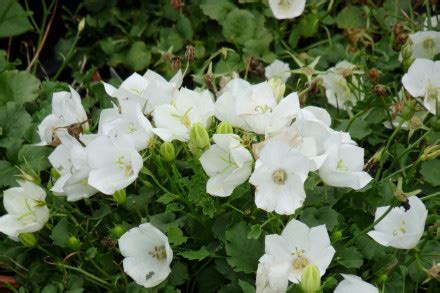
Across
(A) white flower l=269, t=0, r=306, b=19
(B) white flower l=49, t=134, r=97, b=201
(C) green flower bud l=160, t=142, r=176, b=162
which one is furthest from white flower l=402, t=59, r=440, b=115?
(B) white flower l=49, t=134, r=97, b=201

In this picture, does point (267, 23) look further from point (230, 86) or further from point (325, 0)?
point (230, 86)

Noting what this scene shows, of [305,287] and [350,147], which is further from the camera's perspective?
[350,147]

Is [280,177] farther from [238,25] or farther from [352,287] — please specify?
[238,25]

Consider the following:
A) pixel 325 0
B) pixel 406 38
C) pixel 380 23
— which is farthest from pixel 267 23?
pixel 406 38

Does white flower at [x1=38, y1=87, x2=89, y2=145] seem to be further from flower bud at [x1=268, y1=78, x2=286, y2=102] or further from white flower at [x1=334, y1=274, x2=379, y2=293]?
white flower at [x1=334, y1=274, x2=379, y2=293]

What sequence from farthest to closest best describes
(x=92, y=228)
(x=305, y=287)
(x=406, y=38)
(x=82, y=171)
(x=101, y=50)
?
(x=101, y=50)
(x=406, y=38)
(x=92, y=228)
(x=82, y=171)
(x=305, y=287)

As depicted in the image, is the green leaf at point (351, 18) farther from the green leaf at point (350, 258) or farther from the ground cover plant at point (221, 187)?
the green leaf at point (350, 258)
